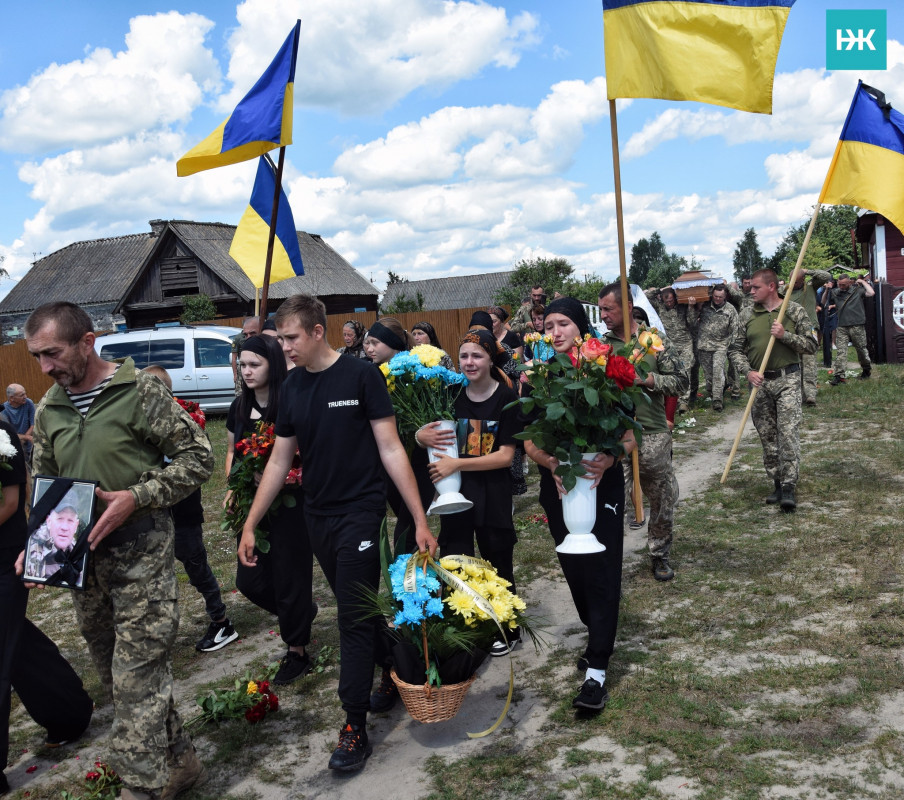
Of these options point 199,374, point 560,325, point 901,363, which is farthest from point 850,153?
point 199,374

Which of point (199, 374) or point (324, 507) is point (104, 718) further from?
point (199, 374)

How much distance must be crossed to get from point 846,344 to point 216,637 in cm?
1289

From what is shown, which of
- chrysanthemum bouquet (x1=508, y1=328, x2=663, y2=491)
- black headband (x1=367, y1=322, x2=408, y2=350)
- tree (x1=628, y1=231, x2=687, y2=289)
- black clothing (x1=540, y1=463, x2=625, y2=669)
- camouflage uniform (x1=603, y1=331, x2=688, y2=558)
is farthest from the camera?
tree (x1=628, y1=231, x2=687, y2=289)

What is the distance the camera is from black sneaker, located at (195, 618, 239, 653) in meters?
5.41

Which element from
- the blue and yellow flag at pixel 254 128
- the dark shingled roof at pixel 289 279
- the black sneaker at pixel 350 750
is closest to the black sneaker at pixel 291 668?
the black sneaker at pixel 350 750

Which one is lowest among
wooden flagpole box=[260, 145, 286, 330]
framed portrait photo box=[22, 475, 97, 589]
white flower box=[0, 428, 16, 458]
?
framed portrait photo box=[22, 475, 97, 589]

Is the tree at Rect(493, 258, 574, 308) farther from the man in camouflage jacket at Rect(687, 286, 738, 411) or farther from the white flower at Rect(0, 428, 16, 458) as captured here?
the white flower at Rect(0, 428, 16, 458)

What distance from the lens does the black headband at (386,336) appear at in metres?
5.95

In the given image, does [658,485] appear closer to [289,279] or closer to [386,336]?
[386,336]

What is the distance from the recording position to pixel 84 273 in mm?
40188

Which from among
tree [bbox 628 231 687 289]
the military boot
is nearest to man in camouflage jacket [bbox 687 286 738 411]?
the military boot

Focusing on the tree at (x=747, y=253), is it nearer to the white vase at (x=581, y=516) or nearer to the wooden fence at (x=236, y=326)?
the wooden fence at (x=236, y=326)

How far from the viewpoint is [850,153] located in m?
7.10

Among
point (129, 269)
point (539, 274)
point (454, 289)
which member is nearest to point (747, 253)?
point (454, 289)
